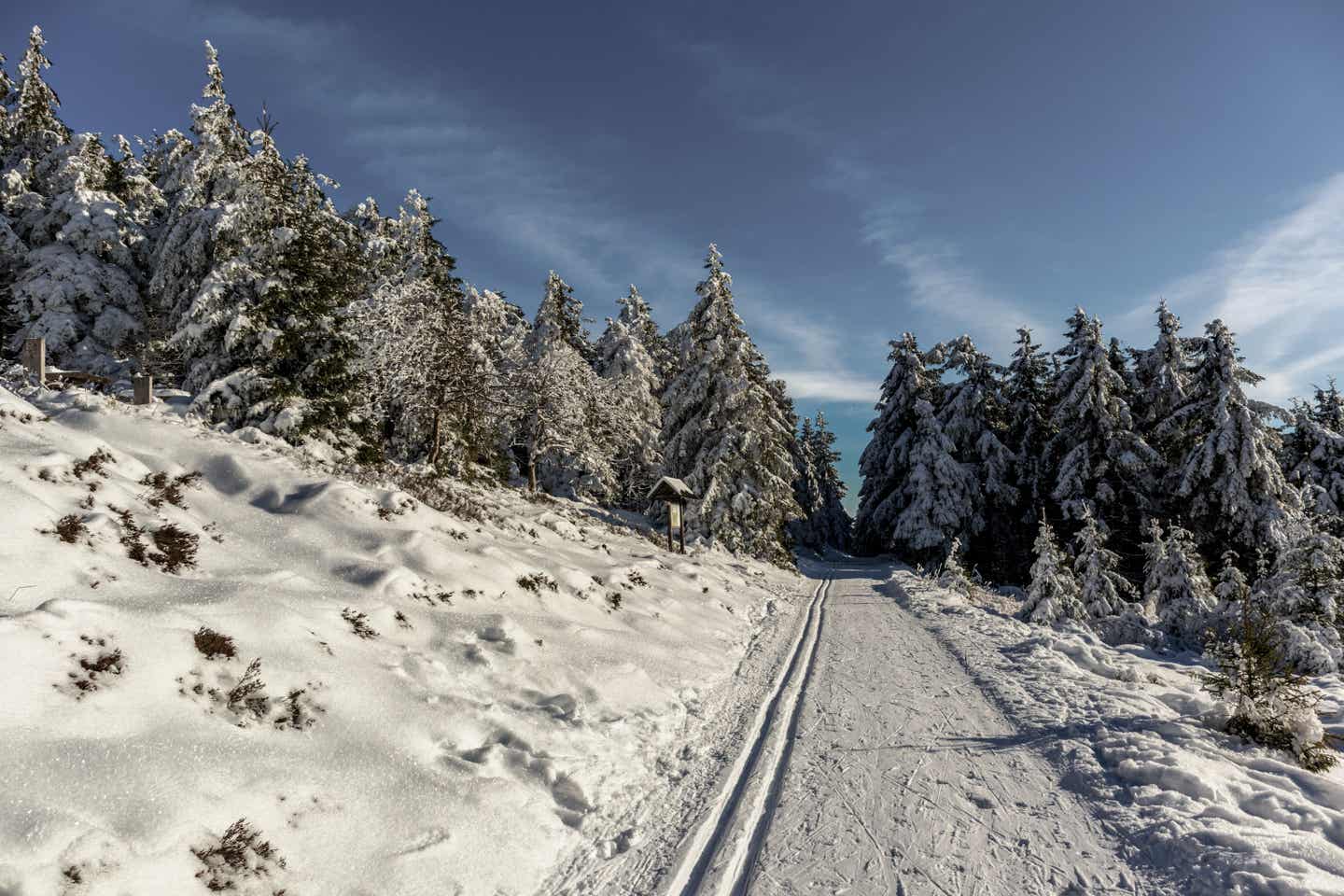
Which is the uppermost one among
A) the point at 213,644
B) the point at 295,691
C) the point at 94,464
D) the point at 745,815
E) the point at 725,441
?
the point at 725,441

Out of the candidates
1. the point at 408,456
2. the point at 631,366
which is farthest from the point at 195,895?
the point at 631,366

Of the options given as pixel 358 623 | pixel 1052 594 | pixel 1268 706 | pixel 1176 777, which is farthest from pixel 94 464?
pixel 1052 594

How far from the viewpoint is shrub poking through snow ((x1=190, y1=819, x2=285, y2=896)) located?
13.1 ft

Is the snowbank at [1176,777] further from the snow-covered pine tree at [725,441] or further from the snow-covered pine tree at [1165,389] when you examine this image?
the snow-covered pine tree at [1165,389]

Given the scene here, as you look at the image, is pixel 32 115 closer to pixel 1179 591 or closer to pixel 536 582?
pixel 536 582

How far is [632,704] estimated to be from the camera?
27.1 feet

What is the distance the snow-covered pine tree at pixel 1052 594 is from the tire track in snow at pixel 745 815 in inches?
434

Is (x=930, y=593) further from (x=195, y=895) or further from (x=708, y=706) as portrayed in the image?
(x=195, y=895)

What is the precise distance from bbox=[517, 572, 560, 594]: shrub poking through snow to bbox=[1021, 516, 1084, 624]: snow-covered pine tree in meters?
→ 13.1

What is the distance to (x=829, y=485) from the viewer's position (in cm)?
5984

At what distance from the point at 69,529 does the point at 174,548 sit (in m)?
1.10

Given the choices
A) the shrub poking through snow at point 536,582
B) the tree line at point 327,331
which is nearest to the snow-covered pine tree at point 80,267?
the tree line at point 327,331

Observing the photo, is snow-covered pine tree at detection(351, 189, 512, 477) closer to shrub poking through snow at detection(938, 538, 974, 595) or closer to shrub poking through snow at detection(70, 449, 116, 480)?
shrub poking through snow at detection(70, 449, 116, 480)

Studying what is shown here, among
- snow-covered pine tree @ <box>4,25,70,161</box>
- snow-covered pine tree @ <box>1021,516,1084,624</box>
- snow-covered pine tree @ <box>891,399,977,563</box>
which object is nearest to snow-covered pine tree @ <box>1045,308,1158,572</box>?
snow-covered pine tree @ <box>891,399,977,563</box>
